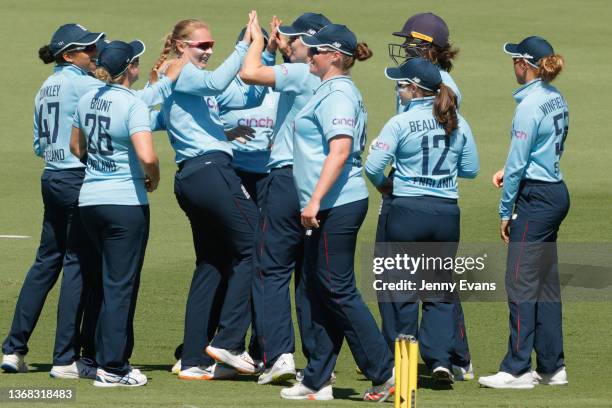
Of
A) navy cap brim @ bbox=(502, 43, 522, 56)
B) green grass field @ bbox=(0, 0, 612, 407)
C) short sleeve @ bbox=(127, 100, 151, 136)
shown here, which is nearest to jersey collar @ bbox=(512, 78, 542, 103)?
navy cap brim @ bbox=(502, 43, 522, 56)

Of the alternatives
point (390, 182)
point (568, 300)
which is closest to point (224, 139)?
point (390, 182)

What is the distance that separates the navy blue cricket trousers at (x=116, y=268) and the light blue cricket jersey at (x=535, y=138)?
7.14 ft

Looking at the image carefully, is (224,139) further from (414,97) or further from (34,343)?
(34,343)

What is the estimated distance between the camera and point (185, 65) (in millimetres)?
8586

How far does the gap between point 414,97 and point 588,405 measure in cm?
202

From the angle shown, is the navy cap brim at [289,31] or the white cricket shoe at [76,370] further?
the navy cap brim at [289,31]

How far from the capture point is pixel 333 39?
7.87m

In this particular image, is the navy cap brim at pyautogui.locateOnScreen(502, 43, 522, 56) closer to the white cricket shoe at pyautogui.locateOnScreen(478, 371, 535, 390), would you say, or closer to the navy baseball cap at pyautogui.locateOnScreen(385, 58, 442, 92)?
the navy baseball cap at pyautogui.locateOnScreen(385, 58, 442, 92)

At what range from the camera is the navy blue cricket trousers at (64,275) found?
8656 mm

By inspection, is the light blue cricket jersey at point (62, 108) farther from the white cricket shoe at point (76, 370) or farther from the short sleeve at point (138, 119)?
the white cricket shoe at point (76, 370)

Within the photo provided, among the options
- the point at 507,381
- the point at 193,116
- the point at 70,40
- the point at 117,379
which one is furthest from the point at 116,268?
the point at 507,381

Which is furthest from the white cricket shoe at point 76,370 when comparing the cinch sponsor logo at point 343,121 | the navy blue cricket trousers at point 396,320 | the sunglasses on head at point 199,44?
the cinch sponsor logo at point 343,121

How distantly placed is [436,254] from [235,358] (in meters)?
1.39

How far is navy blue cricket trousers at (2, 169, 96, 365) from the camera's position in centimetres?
866
